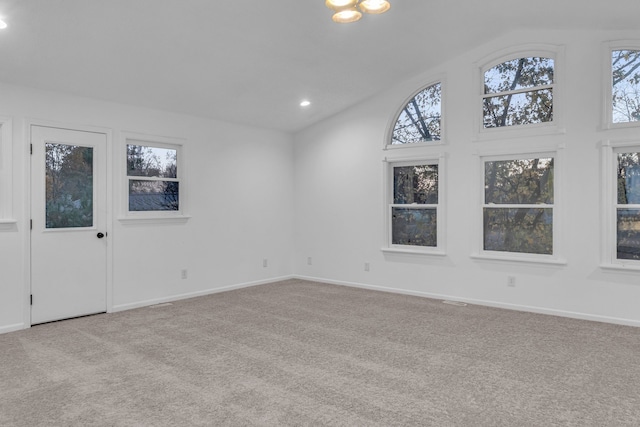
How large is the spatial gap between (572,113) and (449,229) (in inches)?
72.8

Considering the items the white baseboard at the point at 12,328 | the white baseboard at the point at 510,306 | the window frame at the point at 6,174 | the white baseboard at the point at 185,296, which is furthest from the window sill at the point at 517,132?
the white baseboard at the point at 12,328

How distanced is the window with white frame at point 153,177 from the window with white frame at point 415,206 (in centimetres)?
281

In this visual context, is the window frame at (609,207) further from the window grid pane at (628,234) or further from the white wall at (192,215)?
the white wall at (192,215)

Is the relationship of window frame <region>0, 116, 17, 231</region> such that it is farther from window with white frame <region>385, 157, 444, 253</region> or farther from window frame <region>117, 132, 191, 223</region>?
window with white frame <region>385, 157, 444, 253</region>

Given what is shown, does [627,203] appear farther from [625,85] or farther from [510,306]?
[510,306]

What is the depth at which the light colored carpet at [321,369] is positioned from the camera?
2.54 meters

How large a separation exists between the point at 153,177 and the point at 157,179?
5 centimetres

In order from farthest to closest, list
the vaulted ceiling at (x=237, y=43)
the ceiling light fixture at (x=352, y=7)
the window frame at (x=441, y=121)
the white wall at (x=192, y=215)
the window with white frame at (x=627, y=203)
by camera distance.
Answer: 1. the window frame at (x=441, y=121)
2. the window with white frame at (x=627, y=203)
3. the white wall at (x=192, y=215)
4. the vaulted ceiling at (x=237, y=43)
5. the ceiling light fixture at (x=352, y=7)

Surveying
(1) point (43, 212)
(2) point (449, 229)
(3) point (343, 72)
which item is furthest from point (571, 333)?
(1) point (43, 212)

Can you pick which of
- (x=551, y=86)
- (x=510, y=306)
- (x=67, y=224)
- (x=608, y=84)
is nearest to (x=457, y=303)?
(x=510, y=306)

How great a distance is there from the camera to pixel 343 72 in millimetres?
5273

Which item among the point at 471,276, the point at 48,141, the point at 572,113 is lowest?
the point at 471,276

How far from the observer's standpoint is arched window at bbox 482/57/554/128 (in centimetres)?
496

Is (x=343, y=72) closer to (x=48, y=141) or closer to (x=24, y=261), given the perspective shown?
(x=48, y=141)
